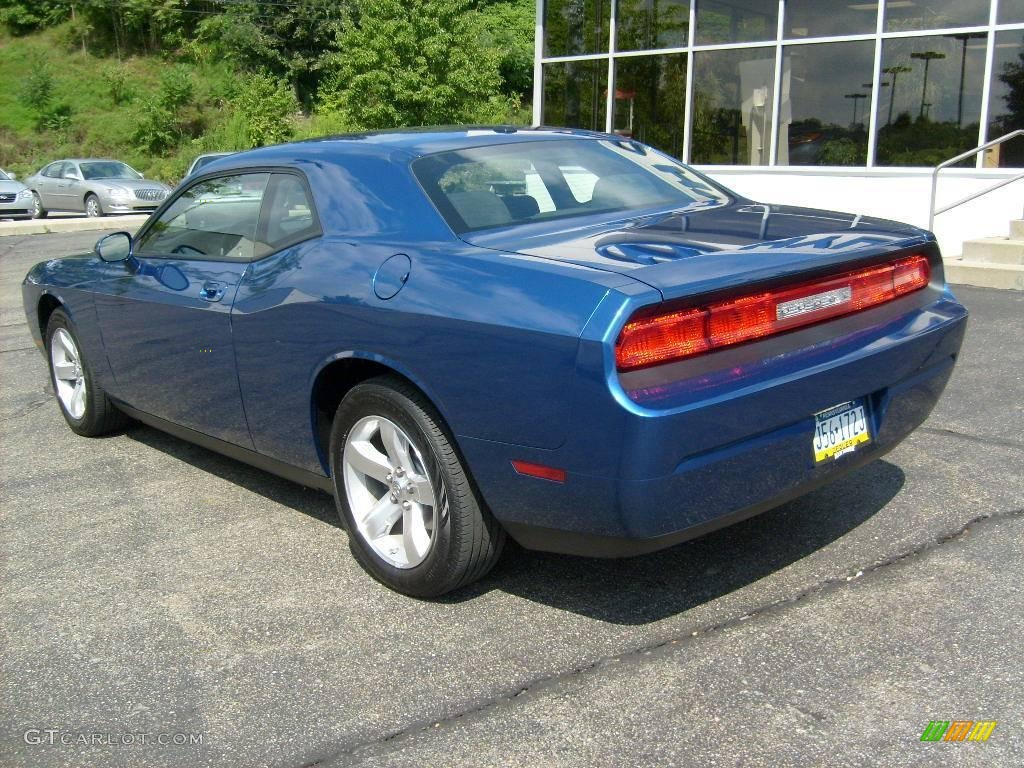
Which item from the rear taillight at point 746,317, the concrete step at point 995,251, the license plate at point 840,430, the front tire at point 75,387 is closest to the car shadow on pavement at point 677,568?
the license plate at point 840,430

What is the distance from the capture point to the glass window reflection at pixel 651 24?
15164 mm

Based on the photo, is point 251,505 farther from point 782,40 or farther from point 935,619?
point 782,40

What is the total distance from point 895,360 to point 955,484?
1212 mm

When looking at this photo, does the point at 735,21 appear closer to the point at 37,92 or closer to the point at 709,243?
the point at 709,243

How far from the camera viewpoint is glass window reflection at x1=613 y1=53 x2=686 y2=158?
15383mm

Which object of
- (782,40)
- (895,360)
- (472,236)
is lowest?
(895,360)

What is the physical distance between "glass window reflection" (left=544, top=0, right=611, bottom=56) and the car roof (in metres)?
12.6

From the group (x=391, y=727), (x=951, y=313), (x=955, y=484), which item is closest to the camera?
(x=391, y=727)

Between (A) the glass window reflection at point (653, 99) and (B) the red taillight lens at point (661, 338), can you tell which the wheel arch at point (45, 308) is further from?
(A) the glass window reflection at point (653, 99)

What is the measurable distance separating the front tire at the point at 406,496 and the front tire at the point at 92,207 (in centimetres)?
2214

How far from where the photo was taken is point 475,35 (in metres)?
37.4

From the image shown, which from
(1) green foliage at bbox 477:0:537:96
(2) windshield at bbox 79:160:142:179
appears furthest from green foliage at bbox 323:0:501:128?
(1) green foliage at bbox 477:0:537:96

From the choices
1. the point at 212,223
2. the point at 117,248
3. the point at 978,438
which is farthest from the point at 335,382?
the point at 978,438

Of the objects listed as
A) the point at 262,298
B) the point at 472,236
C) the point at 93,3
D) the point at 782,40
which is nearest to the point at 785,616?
the point at 472,236
